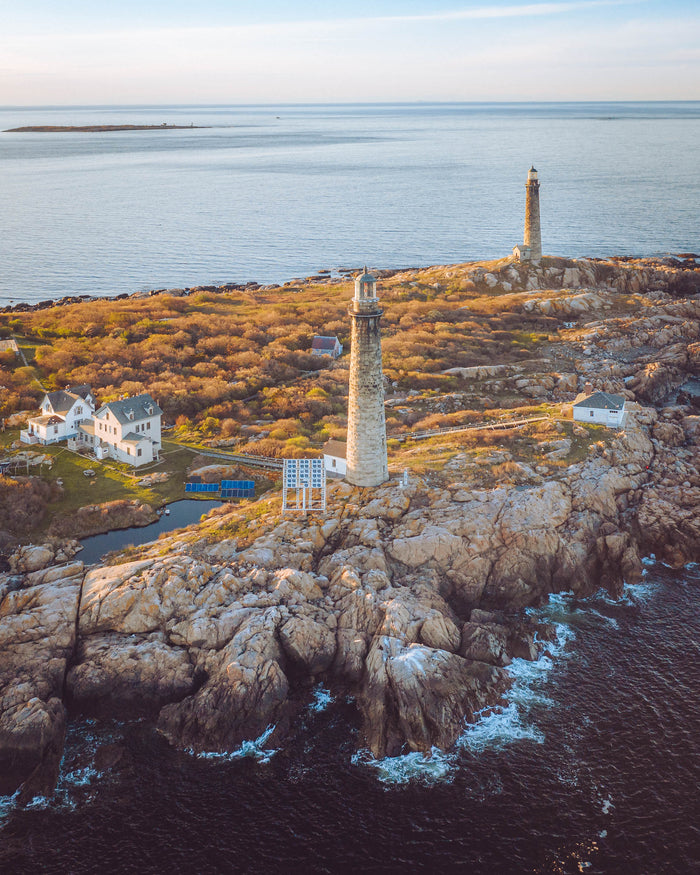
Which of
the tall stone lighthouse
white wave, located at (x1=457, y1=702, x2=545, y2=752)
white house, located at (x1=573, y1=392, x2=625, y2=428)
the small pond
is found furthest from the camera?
the tall stone lighthouse

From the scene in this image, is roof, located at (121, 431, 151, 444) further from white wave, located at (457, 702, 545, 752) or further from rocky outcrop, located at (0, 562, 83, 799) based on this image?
white wave, located at (457, 702, 545, 752)

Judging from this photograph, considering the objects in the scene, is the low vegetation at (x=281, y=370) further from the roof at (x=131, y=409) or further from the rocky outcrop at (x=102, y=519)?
the roof at (x=131, y=409)

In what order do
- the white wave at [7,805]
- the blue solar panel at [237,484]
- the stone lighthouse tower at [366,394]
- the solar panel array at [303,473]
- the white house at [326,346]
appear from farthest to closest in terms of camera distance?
the white house at [326,346], the blue solar panel at [237,484], the solar panel array at [303,473], the stone lighthouse tower at [366,394], the white wave at [7,805]

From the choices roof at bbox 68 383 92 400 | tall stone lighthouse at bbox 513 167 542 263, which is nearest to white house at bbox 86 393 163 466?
roof at bbox 68 383 92 400

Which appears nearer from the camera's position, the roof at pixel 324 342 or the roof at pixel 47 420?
the roof at pixel 47 420

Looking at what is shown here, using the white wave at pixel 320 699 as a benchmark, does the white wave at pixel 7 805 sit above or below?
below

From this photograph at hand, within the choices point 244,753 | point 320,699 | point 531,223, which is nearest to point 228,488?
point 320,699

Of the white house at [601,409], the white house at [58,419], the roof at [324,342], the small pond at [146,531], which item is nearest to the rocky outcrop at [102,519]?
the small pond at [146,531]
